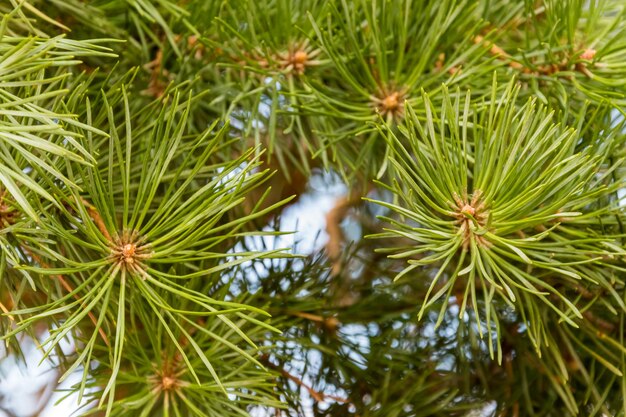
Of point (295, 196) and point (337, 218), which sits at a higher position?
point (337, 218)

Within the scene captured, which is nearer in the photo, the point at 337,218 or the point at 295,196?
the point at 295,196

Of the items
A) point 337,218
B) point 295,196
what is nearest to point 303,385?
point 295,196

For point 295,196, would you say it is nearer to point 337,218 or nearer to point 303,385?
point 303,385

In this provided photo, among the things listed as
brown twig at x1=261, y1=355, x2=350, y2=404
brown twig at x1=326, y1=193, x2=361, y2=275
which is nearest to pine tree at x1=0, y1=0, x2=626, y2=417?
brown twig at x1=261, y1=355, x2=350, y2=404

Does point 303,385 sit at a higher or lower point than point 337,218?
lower

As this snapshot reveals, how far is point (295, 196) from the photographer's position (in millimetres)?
471

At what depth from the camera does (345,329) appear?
1.99ft

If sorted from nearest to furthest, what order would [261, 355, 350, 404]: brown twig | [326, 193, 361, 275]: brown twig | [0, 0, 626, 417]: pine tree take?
[0, 0, 626, 417]: pine tree → [261, 355, 350, 404]: brown twig → [326, 193, 361, 275]: brown twig

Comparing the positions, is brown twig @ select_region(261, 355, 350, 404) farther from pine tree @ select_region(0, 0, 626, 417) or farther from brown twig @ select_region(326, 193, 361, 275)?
brown twig @ select_region(326, 193, 361, 275)

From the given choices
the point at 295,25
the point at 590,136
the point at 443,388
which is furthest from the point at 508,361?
the point at 295,25

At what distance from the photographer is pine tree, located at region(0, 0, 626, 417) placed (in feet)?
1.36

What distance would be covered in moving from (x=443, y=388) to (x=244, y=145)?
217 millimetres

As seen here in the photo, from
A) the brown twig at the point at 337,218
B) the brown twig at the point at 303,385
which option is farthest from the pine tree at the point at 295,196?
the brown twig at the point at 337,218

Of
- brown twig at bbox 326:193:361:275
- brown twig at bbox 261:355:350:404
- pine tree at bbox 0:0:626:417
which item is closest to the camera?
pine tree at bbox 0:0:626:417
